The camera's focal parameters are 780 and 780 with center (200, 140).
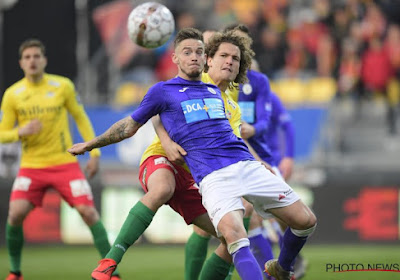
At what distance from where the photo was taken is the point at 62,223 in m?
12.9

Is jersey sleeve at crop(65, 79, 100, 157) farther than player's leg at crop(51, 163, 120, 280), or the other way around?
jersey sleeve at crop(65, 79, 100, 157)

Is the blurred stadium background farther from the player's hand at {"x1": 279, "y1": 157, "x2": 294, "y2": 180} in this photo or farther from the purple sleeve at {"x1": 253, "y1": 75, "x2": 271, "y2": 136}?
the purple sleeve at {"x1": 253, "y1": 75, "x2": 271, "y2": 136}

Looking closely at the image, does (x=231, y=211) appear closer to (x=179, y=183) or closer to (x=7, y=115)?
(x=179, y=183)

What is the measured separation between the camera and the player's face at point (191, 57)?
629cm

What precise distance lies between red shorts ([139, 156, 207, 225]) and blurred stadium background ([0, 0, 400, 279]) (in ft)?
Answer: 12.0

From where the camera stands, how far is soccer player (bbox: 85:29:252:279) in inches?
247

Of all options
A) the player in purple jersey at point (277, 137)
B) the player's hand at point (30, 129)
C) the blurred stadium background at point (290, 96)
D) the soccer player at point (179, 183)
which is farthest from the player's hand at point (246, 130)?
the blurred stadium background at point (290, 96)

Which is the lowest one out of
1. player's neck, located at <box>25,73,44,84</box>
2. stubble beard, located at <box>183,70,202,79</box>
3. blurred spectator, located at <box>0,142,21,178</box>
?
blurred spectator, located at <box>0,142,21,178</box>

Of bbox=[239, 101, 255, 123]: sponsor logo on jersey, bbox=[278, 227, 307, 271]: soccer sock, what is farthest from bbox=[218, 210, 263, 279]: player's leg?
bbox=[239, 101, 255, 123]: sponsor logo on jersey

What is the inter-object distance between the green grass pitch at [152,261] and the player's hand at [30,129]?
5.97 ft

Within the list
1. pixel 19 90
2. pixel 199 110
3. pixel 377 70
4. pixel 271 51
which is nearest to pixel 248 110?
pixel 199 110

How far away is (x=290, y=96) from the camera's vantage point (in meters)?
16.1

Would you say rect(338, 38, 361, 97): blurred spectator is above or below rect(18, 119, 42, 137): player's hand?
below

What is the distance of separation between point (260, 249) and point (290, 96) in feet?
29.1
